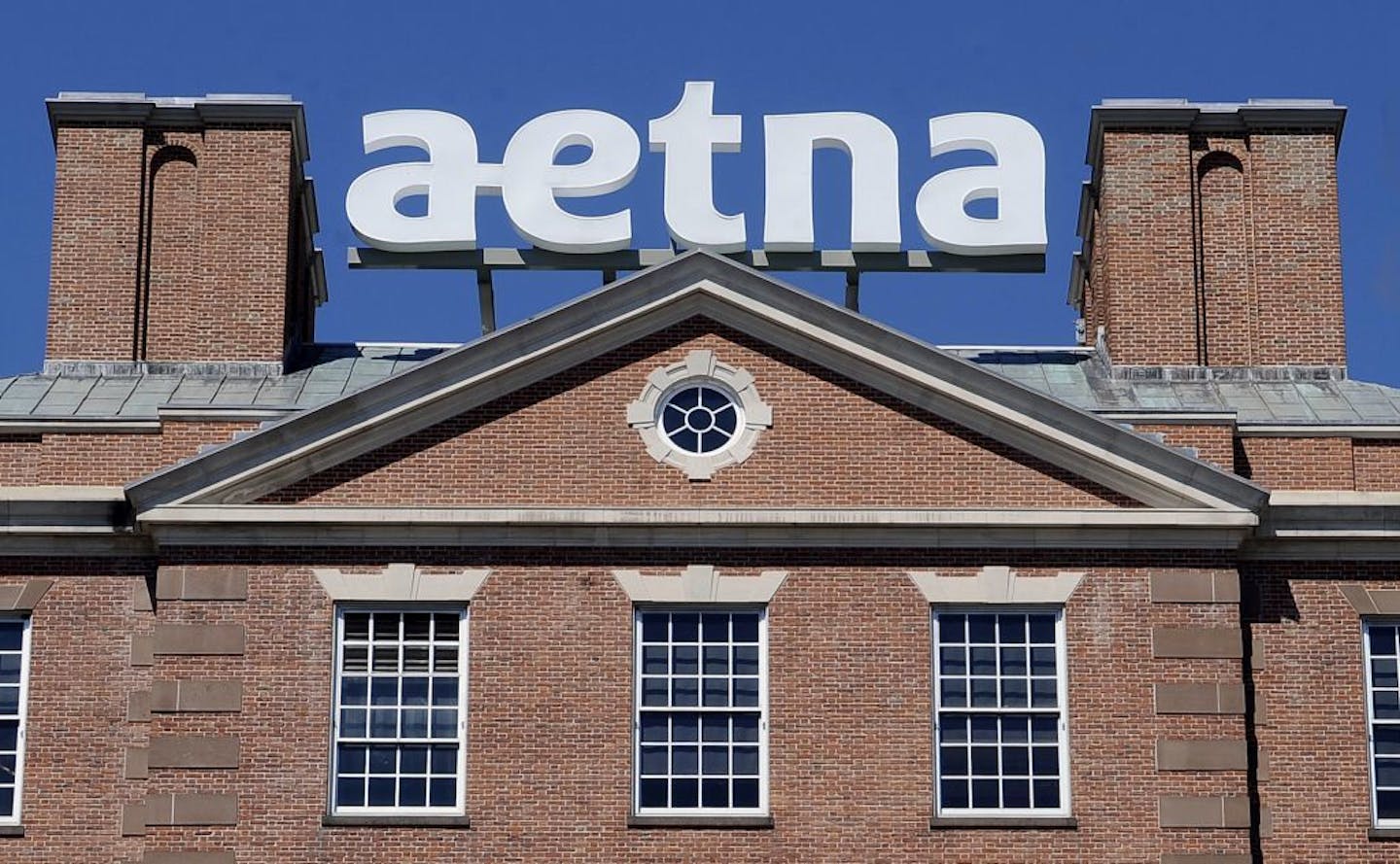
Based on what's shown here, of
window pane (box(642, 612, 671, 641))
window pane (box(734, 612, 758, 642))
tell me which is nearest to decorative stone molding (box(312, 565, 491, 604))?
window pane (box(642, 612, 671, 641))

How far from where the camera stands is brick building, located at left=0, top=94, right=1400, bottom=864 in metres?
31.0

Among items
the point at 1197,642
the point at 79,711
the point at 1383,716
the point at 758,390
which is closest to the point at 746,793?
the point at 758,390

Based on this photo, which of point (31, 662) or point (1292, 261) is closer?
point (31, 662)

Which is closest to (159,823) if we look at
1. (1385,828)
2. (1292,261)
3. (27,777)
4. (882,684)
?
(27,777)

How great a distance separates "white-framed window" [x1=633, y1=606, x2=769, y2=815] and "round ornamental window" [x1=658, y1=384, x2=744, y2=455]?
6.14ft

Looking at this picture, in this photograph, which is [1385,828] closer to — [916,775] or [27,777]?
[916,775]

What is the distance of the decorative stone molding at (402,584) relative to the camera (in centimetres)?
3153

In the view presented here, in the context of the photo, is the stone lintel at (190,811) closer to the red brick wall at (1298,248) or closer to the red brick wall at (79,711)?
the red brick wall at (79,711)

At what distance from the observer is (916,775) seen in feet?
102

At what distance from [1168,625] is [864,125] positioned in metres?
9.32

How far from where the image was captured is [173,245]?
3706 cm

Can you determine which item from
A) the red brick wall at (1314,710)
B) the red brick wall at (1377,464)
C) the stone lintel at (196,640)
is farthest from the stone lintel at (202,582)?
the red brick wall at (1377,464)

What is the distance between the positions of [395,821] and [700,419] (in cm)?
552

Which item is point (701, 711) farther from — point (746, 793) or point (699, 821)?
point (699, 821)
